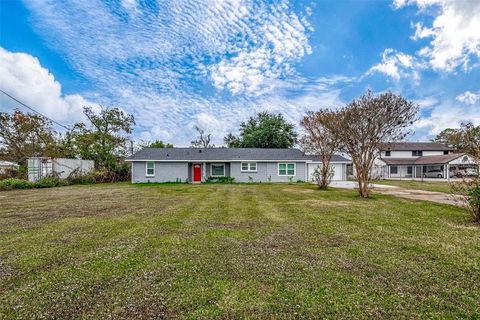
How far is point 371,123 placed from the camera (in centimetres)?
1380

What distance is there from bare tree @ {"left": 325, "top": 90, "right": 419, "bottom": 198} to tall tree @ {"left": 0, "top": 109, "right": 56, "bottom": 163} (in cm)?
2937

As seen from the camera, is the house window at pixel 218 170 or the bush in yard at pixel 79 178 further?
the house window at pixel 218 170

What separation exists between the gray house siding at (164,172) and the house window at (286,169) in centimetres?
978

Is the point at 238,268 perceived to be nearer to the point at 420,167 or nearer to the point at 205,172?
the point at 205,172

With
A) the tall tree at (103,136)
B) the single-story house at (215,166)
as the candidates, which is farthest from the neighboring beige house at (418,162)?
the tall tree at (103,136)

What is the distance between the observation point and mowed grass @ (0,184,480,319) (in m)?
3.11

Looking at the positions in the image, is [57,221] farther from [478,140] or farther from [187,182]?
[187,182]

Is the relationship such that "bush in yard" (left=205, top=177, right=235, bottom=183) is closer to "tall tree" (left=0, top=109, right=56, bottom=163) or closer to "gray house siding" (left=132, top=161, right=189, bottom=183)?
"gray house siding" (left=132, top=161, right=189, bottom=183)

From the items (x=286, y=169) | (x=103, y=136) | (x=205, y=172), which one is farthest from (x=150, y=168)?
(x=286, y=169)

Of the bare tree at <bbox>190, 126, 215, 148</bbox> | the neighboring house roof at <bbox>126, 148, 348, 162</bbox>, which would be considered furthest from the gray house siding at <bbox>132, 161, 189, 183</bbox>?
the bare tree at <bbox>190, 126, 215, 148</bbox>

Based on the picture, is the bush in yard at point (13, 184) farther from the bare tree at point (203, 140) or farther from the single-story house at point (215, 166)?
the bare tree at point (203, 140)

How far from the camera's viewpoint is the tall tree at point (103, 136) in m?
28.7

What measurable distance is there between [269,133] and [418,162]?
23.5 meters

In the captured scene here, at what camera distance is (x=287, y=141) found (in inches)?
1580
